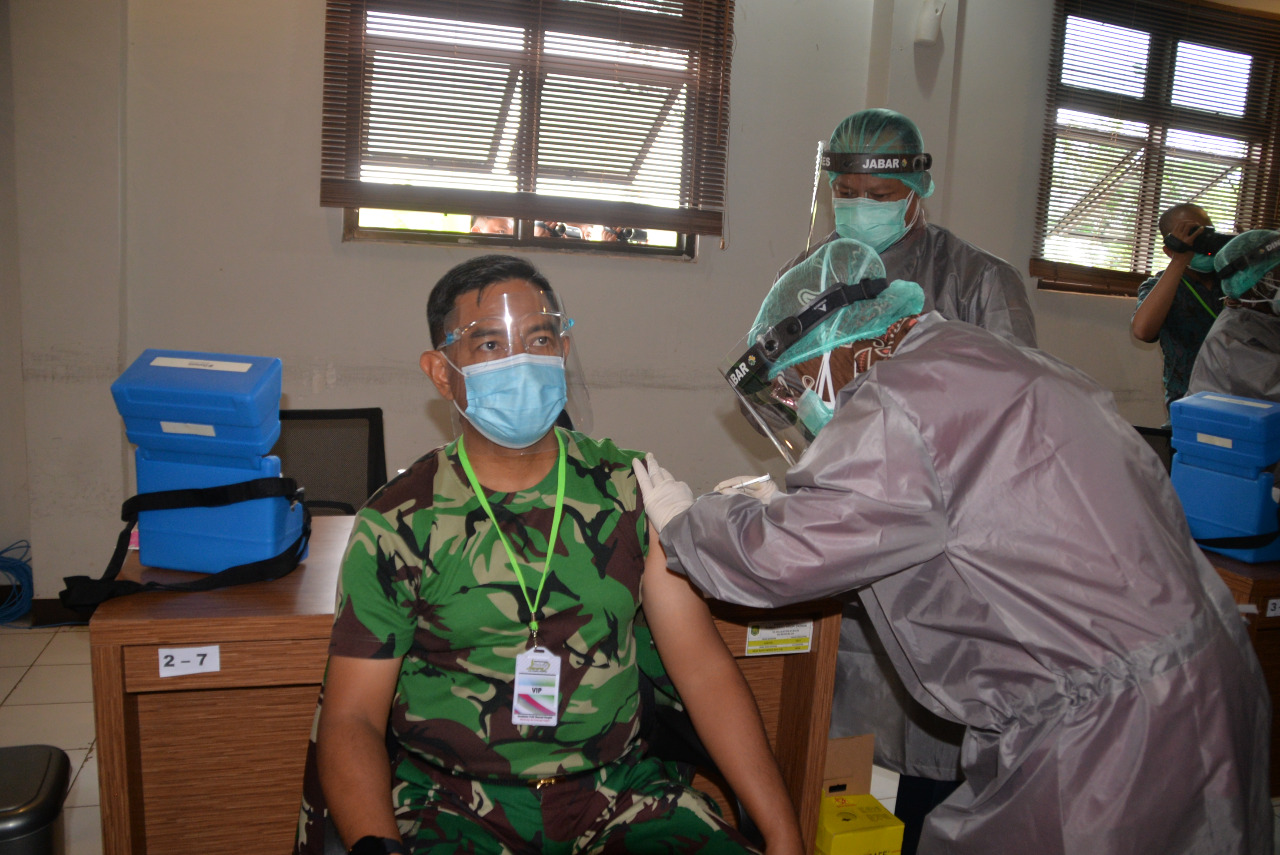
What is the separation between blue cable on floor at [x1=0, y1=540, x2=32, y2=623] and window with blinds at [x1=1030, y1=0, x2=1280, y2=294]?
4807mm

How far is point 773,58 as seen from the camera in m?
3.92

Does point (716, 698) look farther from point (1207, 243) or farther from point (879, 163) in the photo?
point (1207, 243)

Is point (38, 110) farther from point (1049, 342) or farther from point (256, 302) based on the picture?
point (1049, 342)

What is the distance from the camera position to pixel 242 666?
147 cm

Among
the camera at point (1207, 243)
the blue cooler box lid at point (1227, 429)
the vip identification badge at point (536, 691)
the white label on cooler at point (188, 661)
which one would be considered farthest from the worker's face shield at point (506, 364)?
the camera at point (1207, 243)

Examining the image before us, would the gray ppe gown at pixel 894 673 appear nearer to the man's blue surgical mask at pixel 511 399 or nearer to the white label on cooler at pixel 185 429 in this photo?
the man's blue surgical mask at pixel 511 399

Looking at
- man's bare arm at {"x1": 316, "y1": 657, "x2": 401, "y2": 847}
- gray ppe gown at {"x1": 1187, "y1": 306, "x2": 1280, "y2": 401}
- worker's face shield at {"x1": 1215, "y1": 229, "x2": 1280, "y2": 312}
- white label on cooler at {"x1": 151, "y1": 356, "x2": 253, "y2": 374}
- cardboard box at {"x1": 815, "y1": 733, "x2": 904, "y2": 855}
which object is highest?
worker's face shield at {"x1": 1215, "y1": 229, "x2": 1280, "y2": 312}

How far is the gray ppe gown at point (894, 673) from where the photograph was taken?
1891 mm

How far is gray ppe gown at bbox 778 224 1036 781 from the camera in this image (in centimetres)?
189

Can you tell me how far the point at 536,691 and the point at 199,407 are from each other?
2.53 ft

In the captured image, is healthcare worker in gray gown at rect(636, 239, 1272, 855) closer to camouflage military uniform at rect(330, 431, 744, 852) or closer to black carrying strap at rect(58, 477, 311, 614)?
camouflage military uniform at rect(330, 431, 744, 852)

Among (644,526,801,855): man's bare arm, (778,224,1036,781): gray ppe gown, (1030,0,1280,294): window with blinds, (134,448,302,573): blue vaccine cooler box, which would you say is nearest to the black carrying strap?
(134,448,302,573): blue vaccine cooler box

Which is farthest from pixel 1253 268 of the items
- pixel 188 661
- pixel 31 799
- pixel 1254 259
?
pixel 31 799

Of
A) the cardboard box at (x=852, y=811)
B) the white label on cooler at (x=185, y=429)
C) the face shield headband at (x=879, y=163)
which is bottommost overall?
the cardboard box at (x=852, y=811)
